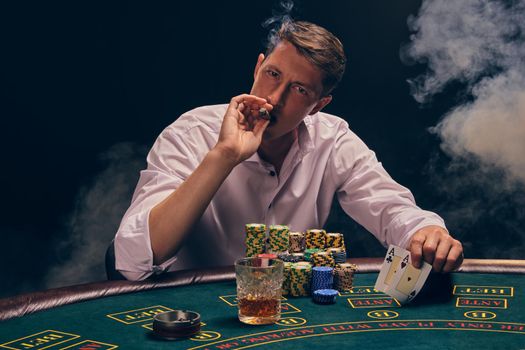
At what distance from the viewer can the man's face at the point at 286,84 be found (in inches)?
108

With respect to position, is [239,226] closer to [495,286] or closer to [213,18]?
[495,286]

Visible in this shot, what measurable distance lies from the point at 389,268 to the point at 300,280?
28 cm

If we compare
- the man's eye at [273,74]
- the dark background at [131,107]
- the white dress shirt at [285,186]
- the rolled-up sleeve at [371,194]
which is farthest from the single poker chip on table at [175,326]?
the dark background at [131,107]

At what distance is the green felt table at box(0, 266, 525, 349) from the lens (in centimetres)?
167

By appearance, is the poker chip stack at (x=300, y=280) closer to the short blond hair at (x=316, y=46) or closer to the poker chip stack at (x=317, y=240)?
the poker chip stack at (x=317, y=240)

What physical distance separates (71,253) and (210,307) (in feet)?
8.44

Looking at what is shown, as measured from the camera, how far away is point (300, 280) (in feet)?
6.98

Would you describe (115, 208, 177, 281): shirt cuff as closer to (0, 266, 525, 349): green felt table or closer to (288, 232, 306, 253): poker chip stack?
(0, 266, 525, 349): green felt table

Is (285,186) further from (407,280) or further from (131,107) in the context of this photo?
(131,107)

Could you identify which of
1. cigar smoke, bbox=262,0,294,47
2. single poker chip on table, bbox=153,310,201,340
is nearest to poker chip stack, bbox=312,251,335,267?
single poker chip on table, bbox=153,310,201,340

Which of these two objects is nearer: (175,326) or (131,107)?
(175,326)

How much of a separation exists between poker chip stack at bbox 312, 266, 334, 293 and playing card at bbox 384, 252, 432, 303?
0.57ft

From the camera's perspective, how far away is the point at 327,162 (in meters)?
3.22

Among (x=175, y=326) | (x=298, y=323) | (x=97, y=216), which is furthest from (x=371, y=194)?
(x=97, y=216)
